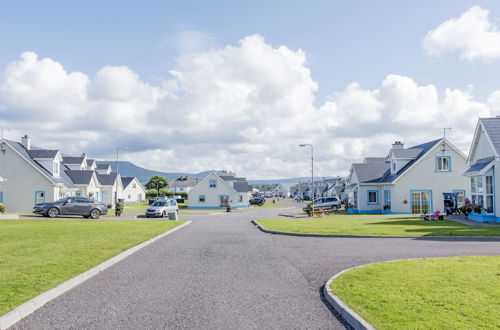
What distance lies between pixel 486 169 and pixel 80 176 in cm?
4523

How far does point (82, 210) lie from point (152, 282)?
26.7m

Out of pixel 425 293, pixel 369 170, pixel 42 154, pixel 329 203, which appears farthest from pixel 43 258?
pixel 329 203

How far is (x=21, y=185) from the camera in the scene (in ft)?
139

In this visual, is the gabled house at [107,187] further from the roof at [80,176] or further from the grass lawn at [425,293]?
the grass lawn at [425,293]

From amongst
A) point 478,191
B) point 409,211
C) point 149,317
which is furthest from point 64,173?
point 149,317

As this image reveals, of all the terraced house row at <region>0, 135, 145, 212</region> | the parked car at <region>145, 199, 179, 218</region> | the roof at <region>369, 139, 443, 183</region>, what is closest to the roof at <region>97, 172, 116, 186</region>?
the terraced house row at <region>0, 135, 145, 212</region>

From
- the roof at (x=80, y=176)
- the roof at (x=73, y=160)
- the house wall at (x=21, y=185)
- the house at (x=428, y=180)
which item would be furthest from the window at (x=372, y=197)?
the roof at (x=73, y=160)

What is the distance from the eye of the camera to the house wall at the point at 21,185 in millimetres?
42156

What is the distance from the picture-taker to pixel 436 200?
4031 cm

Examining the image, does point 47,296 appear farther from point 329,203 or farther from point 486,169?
point 329,203

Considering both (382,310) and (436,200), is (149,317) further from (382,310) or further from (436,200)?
(436,200)

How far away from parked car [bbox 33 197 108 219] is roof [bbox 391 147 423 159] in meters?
29.2

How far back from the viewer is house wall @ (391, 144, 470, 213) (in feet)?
132

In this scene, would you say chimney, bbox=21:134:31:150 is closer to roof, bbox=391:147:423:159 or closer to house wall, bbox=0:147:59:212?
house wall, bbox=0:147:59:212
